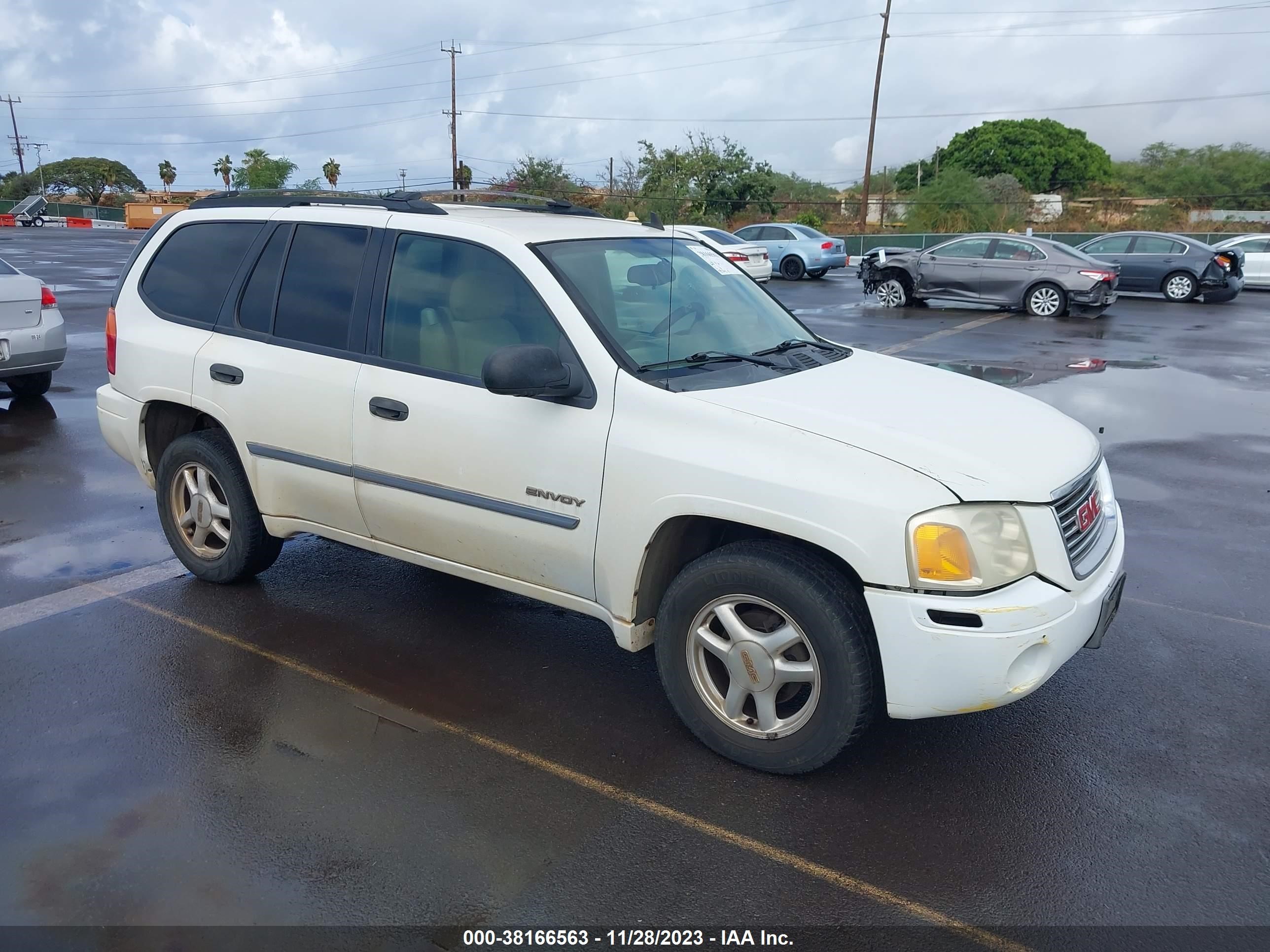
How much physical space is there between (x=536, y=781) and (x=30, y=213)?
78153 millimetres

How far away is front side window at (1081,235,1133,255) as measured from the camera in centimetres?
2242

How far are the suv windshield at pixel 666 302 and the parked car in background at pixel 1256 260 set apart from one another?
24000mm

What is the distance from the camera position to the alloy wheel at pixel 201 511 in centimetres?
507

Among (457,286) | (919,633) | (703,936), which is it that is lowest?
(703,936)

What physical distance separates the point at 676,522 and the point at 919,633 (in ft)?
3.02

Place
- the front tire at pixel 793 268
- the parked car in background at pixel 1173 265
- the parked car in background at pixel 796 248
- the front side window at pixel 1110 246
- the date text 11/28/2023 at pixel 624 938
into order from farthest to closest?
the front tire at pixel 793 268
the parked car in background at pixel 796 248
the front side window at pixel 1110 246
the parked car in background at pixel 1173 265
the date text 11/28/2023 at pixel 624 938

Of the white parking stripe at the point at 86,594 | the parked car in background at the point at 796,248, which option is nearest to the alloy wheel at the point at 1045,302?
the parked car in background at the point at 796,248

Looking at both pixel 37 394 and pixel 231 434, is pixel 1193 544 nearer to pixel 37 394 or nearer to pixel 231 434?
pixel 231 434

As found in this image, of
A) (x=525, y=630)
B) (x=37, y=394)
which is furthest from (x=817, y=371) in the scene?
(x=37, y=394)

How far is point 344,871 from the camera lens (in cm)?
304

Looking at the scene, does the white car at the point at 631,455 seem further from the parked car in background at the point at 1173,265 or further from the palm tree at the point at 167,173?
the palm tree at the point at 167,173

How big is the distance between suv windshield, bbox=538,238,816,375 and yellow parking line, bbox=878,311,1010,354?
8.26 meters

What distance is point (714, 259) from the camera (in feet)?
16.4

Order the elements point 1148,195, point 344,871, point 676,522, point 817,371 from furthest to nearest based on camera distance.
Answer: point 1148,195, point 817,371, point 676,522, point 344,871
